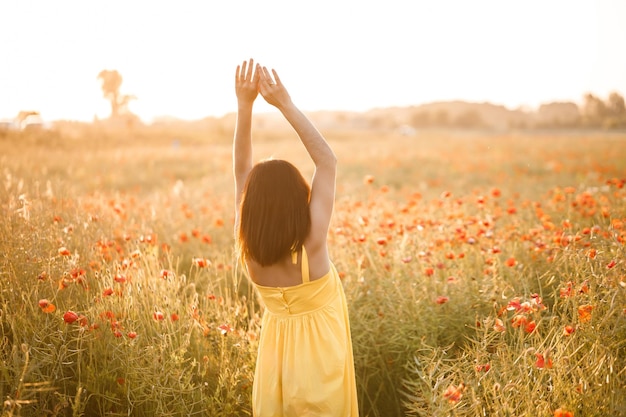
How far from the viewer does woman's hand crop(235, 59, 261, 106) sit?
8.26 feet

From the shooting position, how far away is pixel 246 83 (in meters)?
2.54

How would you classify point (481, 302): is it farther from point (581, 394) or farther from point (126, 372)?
point (126, 372)

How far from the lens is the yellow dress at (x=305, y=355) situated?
7.66ft

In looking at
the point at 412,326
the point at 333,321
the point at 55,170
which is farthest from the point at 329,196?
the point at 55,170

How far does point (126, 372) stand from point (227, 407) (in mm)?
540

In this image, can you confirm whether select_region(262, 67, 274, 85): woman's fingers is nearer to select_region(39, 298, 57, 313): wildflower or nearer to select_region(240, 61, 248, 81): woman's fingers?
select_region(240, 61, 248, 81): woman's fingers

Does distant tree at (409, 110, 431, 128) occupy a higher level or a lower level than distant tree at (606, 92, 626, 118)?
higher

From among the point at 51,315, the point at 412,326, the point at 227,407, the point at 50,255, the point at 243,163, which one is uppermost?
the point at 243,163

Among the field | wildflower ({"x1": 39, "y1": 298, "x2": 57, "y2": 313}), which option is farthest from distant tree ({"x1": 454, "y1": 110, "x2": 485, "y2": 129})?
wildflower ({"x1": 39, "y1": 298, "x2": 57, "y2": 313})

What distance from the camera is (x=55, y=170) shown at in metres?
11.8

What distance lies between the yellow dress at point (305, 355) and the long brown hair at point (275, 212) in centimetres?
12

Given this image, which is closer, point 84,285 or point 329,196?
point 329,196

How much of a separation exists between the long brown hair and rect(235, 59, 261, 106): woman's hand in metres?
0.48

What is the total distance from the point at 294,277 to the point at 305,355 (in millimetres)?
376
